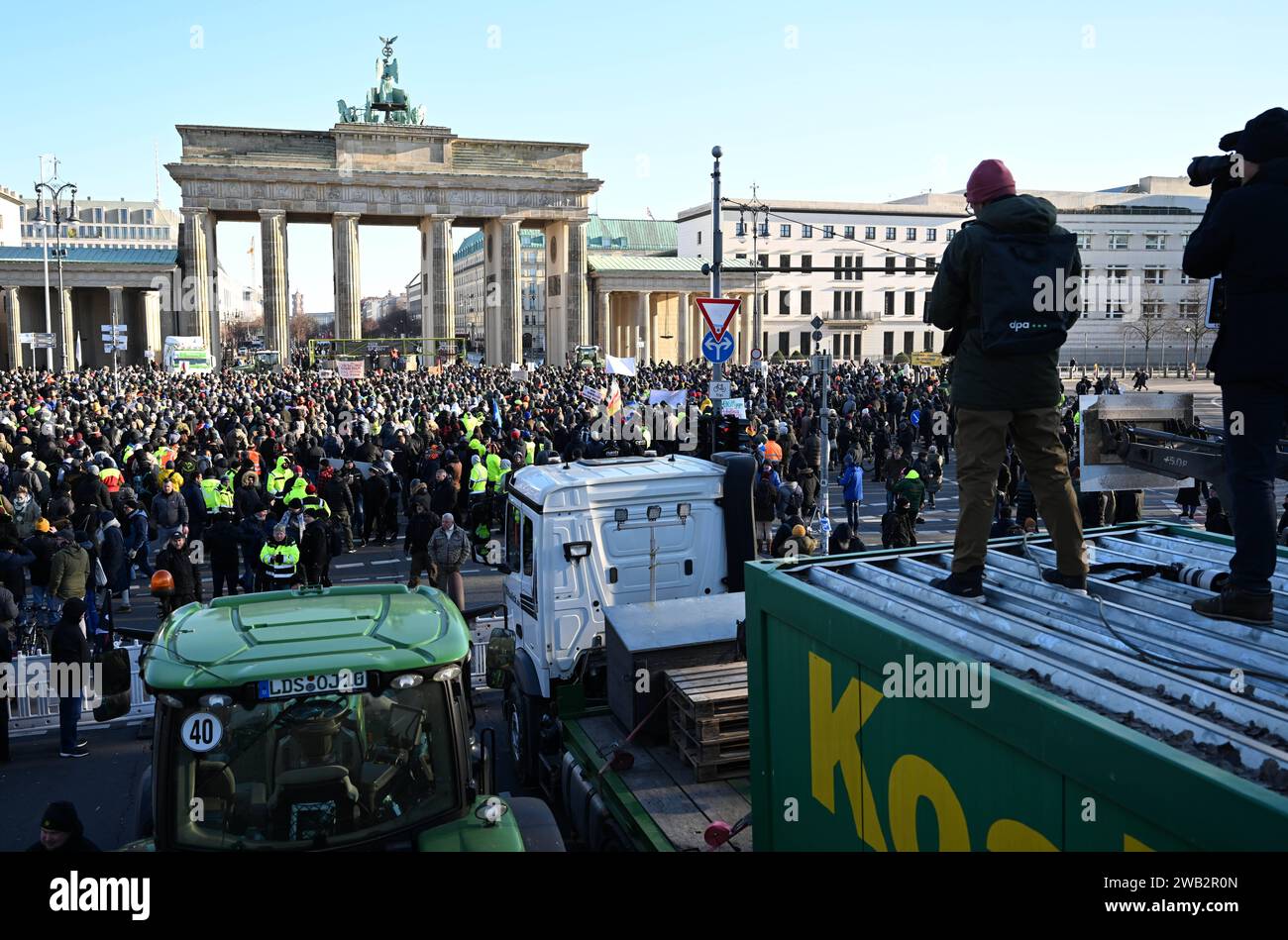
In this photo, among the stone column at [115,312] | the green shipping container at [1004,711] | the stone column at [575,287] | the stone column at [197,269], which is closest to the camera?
Result: the green shipping container at [1004,711]

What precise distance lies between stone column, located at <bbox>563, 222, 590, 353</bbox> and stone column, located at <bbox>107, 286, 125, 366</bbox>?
3079 cm

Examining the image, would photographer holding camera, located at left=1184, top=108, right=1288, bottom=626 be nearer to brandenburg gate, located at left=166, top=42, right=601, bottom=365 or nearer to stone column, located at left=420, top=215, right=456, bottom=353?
brandenburg gate, located at left=166, top=42, right=601, bottom=365

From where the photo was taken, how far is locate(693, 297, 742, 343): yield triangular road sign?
14.6 m

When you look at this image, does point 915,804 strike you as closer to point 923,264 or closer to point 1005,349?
point 1005,349

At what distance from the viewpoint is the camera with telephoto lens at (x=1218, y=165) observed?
3902mm

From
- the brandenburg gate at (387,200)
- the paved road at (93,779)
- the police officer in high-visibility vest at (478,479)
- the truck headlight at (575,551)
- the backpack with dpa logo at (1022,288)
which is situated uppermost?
the brandenburg gate at (387,200)

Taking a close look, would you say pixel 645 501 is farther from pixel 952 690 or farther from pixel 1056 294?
pixel 952 690

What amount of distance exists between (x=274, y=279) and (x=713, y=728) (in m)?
71.6

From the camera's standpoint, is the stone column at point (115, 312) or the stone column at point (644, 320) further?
the stone column at point (644, 320)

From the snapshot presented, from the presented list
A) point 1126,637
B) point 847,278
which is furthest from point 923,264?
point 1126,637

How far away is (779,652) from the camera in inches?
183

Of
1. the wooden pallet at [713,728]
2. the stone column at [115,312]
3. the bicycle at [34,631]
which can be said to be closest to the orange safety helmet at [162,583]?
the bicycle at [34,631]

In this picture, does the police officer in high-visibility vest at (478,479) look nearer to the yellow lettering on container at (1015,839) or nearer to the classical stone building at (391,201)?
the yellow lettering on container at (1015,839)

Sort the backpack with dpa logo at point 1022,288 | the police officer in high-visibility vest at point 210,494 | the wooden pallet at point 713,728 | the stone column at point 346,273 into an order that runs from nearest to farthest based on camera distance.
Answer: the backpack with dpa logo at point 1022,288
the wooden pallet at point 713,728
the police officer in high-visibility vest at point 210,494
the stone column at point 346,273
